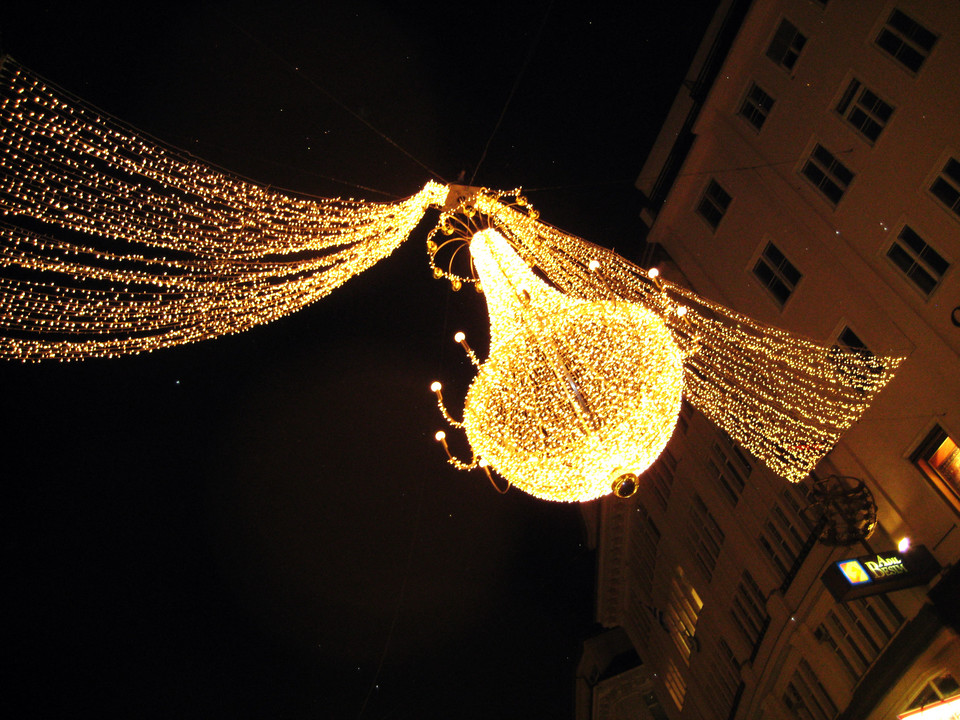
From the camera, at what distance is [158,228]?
8.07 metres

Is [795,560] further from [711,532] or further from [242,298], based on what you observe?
[242,298]

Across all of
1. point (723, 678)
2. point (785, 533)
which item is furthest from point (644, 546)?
point (785, 533)

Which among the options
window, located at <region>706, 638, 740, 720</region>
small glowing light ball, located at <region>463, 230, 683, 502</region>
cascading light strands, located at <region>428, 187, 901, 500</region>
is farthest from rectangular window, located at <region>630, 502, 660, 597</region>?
small glowing light ball, located at <region>463, 230, 683, 502</region>

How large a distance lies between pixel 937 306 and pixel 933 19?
417 cm

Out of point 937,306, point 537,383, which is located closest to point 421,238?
point 537,383

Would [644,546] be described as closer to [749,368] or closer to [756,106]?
A: [749,368]

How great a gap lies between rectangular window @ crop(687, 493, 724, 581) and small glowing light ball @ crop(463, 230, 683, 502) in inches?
469

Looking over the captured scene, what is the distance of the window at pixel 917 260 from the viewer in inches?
430

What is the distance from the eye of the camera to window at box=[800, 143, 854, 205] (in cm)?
1230

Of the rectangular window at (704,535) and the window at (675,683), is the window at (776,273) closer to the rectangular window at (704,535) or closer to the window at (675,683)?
the rectangular window at (704,535)

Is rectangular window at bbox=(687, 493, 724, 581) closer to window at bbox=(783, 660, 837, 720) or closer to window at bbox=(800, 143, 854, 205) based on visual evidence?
window at bbox=(783, 660, 837, 720)

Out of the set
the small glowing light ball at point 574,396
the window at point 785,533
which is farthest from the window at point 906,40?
the window at point 785,533

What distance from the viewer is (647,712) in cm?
2569

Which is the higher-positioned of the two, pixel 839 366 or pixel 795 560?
pixel 839 366
